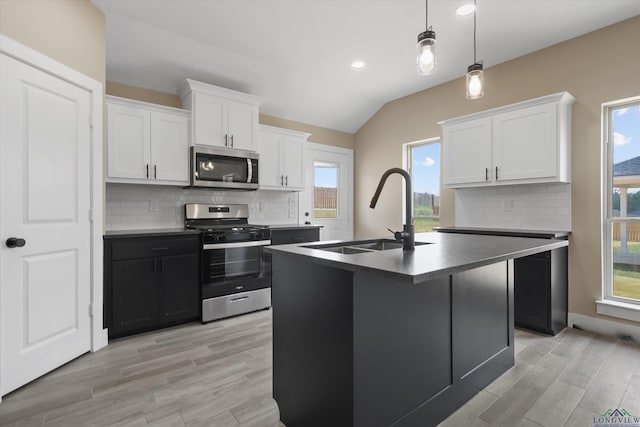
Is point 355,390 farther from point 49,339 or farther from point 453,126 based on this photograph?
point 453,126

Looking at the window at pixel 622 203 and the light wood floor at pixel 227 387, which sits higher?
the window at pixel 622 203

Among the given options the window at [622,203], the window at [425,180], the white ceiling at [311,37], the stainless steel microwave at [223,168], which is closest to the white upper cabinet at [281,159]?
the stainless steel microwave at [223,168]

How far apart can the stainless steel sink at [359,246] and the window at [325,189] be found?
3267 millimetres

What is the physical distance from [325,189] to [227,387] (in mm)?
3874

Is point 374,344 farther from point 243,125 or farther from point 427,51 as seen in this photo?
point 243,125

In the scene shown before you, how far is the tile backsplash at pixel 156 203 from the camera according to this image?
3527mm

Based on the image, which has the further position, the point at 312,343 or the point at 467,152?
the point at 467,152

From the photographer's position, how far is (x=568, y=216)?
330 centimetres

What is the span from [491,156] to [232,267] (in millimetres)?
3202

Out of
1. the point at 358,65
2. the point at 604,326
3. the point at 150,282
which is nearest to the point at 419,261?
the point at 150,282

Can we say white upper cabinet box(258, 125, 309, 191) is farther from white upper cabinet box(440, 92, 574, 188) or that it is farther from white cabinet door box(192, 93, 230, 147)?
white upper cabinet box(440, 92, 574, 188)

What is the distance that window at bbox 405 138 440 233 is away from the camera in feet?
15.4

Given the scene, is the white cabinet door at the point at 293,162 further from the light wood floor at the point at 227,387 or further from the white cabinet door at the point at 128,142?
the light wood floor at the point at 227,387

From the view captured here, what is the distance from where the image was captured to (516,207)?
3.71 metres
